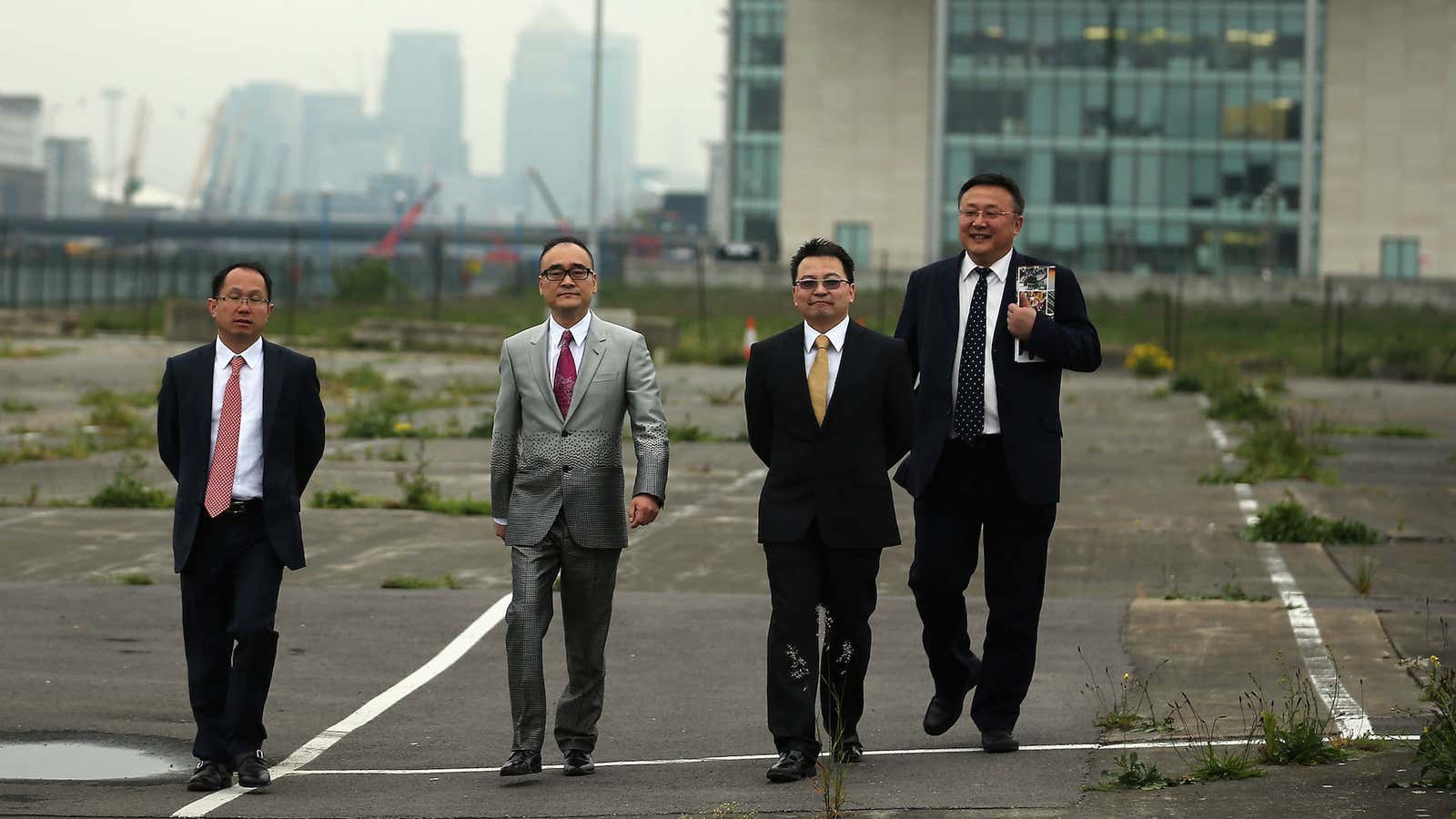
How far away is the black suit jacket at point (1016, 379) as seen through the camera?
7.17 metres

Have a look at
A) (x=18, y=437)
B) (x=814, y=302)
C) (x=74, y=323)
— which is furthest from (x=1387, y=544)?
(x=74, y=323)

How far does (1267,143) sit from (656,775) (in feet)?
271

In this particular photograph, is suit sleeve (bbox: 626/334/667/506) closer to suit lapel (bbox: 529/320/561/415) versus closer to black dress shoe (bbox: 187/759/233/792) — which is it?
suit lapel (bbox: 529/320/561/415)

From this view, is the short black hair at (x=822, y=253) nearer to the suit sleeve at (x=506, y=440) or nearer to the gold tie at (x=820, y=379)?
the gold tie at (x=820, y=379)

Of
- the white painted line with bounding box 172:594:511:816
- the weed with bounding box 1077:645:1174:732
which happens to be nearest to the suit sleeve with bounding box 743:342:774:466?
the weed with bounding box 1077:645:1174:732

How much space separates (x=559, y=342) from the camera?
722 cm

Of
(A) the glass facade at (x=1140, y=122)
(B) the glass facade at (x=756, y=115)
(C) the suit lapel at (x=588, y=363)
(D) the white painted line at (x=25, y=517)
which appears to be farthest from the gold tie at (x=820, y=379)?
(B) the glass facade at (x=756, y=115)

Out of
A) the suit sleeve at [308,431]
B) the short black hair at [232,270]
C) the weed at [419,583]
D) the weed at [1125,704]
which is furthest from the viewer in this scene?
the weed at [419,583]

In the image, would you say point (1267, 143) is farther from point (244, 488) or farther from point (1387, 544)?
point (244, 488)

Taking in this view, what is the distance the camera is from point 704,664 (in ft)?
32.1

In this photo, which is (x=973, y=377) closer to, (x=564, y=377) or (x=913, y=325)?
(x=913, y=325)

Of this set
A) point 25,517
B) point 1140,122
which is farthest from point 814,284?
point 1140,122

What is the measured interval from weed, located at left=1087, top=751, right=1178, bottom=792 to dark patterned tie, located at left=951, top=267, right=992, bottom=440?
1.36 metres

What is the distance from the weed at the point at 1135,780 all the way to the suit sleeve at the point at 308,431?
10.2ft
